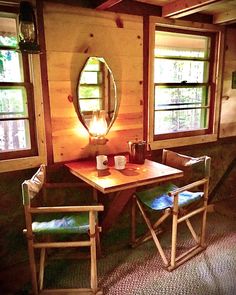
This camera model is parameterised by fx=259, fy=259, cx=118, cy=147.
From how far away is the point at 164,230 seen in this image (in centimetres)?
255

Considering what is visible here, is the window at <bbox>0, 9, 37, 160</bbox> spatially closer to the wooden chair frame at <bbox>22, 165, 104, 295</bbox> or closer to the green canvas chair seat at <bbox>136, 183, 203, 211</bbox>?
the wooden chair frame at <bbox>22, 165, 104, 295</bbox>

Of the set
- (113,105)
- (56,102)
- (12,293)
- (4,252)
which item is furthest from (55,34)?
(12,293)

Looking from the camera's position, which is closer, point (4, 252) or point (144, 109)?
point (4, 252)

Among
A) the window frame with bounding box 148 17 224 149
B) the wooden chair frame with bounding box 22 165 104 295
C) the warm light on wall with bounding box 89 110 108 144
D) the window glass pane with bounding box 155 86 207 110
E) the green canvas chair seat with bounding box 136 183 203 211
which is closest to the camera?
the wooden chair frame with bounding box 22 165 104 295

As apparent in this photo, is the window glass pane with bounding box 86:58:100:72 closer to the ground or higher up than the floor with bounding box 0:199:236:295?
higher up

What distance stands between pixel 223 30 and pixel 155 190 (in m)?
1.82

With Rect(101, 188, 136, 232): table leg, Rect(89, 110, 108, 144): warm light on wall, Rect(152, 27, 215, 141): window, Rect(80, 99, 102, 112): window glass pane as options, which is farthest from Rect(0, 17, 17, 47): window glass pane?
Rect(101, 188, 136, 232): table leg

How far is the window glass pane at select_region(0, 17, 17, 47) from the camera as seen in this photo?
5.93 feet

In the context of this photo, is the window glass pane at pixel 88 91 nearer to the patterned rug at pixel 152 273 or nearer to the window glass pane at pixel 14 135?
the window glass pane at pixel 14 135

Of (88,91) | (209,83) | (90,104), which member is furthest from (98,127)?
(209,83)

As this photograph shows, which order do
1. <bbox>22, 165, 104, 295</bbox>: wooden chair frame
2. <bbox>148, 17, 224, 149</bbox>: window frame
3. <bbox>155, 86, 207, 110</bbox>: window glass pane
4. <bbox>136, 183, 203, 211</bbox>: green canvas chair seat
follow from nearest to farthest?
1. <bbox>22, 165, 104, 295</bbox>: wooden chair frame
2. <bbox>136, 183, 203, 211</bbox>: green canvas chair seat
3. <bbox>148, 17, 224, 149</bbox>: window frame
4. <bbox>155, 86, 207, 110</bbox>: window glass pane

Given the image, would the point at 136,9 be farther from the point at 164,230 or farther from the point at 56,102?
the point at 164,230

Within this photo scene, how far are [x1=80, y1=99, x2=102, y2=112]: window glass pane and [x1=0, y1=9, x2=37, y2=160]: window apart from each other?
39cm

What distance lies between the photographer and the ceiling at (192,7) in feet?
6.22
